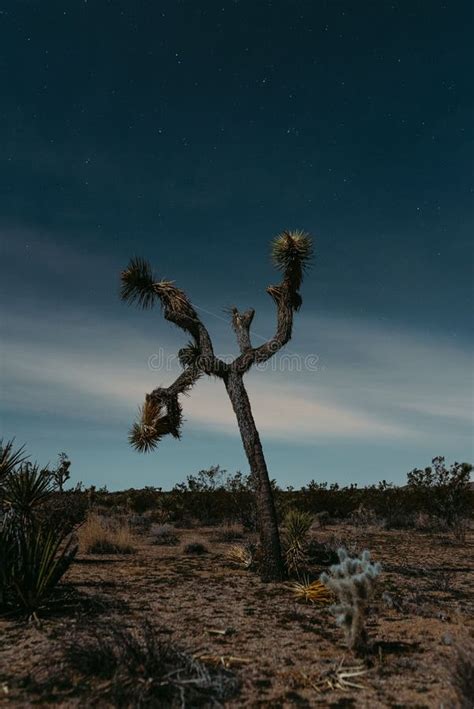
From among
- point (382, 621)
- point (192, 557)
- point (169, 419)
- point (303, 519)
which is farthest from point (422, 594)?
point (169, 419)

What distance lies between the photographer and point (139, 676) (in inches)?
163

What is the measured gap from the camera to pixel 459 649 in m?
4.05

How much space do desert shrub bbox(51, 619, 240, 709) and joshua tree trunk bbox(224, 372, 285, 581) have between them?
470 cm

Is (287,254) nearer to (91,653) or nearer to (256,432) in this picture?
(256,432)

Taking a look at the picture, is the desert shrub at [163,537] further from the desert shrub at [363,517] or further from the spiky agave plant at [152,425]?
the desert shrub at [363,517]

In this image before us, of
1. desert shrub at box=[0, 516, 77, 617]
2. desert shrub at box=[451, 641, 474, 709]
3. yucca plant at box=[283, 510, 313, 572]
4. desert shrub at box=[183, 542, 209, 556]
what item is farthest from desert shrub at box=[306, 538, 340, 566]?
desert shrub at box=[451, 641, 474, 709]

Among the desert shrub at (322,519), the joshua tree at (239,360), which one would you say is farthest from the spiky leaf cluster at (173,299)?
the desert shrub at (322,519)

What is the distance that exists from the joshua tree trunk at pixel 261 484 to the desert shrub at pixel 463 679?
17.8ft

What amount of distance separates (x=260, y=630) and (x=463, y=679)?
2.70 m

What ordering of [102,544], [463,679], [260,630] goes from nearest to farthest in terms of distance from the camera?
[463,679] → [260,630] → [102,544]

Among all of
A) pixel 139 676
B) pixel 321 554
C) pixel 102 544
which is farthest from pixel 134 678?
pixel 102 544

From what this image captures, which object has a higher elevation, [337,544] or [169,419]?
[169,419]

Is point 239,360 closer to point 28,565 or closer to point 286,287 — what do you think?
point 286,287

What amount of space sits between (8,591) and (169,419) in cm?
590
